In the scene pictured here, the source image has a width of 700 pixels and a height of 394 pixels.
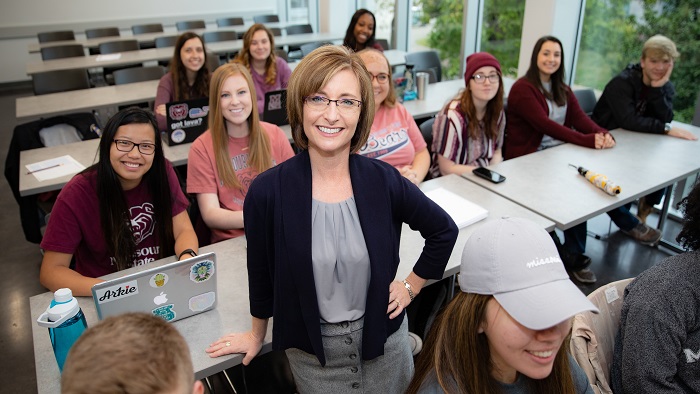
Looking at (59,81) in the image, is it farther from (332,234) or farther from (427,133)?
(332,234)

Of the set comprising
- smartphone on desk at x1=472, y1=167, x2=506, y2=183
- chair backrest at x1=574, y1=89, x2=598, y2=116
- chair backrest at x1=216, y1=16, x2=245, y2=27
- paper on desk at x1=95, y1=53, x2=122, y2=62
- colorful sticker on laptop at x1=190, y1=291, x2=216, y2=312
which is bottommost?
colorful sticker on laptop at x1=190, y1=291, x2=216, y2=312

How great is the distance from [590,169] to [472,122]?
0.68m

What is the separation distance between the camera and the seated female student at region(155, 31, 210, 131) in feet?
12.3

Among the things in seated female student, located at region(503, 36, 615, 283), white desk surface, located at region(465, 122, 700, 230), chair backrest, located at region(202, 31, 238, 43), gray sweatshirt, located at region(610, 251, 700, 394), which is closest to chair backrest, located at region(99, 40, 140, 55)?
chair backrest, located at region(202, 31, 238, 43)

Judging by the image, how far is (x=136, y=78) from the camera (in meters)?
4.95

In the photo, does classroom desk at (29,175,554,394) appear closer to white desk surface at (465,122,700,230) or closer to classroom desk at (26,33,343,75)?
white desk surface at (465,122,700,230)

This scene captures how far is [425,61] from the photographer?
18.0 feet

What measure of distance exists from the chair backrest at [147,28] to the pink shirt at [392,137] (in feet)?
20.6

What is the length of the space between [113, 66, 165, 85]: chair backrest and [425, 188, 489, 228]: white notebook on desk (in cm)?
354

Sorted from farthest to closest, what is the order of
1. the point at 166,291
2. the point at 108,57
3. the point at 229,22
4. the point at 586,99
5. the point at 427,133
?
the point at 229,22 < the point at 108,57 < the point at 586,99 < the point at 427,133 < the point at 166,291

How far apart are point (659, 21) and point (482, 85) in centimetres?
203

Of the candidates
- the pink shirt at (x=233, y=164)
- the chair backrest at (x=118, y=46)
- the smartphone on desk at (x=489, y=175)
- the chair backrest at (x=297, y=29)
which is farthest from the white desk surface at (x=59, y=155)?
the chair backrest at (x=297, y=29)

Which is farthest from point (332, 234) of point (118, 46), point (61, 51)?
point (118, 46)

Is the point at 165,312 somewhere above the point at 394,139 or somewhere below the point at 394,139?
below
